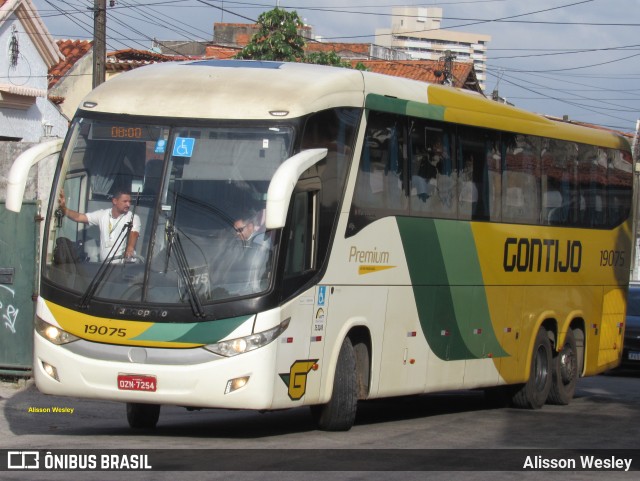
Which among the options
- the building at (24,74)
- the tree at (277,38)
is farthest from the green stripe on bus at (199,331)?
the tree at (277,38)

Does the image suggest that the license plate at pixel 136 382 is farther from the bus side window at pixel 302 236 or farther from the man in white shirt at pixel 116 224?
the bus side window at pixel 302 236

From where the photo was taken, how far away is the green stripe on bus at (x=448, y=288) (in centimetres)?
1361

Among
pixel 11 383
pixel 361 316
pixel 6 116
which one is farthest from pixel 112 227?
pixel 6 116

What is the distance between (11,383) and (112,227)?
233 inches

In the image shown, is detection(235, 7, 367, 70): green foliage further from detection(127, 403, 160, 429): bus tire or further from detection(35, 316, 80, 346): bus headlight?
detection(35, 316, 80, 346): bus headlight

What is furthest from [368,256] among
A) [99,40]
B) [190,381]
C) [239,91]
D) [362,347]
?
[99,40]

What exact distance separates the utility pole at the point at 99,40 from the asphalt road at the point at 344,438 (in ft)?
36.6

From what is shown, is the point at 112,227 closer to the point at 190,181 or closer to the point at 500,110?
the point at 190,181

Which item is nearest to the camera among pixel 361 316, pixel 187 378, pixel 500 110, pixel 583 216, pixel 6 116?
pixel 187 378

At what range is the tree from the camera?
32.9 meters

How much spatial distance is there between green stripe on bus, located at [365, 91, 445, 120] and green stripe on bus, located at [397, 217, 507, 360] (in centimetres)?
116

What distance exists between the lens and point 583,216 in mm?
18000

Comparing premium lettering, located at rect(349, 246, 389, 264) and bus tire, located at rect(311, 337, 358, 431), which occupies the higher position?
premium lettering, located at rect(349, 246, 389, 264)

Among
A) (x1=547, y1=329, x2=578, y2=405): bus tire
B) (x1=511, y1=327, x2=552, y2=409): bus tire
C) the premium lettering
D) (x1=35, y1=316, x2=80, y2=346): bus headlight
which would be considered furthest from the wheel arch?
(x1=547, y1=329, x2=578, y2=405): bus tire
